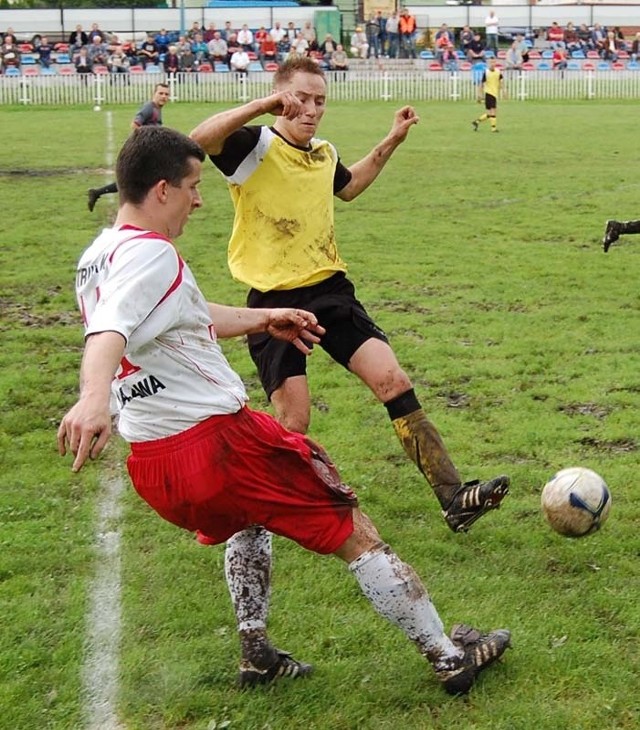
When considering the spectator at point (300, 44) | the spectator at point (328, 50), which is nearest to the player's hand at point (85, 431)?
the spectator at point (328, 50)

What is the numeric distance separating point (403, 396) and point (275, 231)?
103cm

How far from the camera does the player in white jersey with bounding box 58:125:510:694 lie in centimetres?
355

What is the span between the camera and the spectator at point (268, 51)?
46.8m

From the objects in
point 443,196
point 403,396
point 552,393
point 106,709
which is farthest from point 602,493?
point 443,196

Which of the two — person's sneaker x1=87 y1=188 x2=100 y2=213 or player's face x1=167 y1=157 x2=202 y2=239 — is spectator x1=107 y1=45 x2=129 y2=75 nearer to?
person's sneaker x1=87 y1=188 x2=100 y2=213

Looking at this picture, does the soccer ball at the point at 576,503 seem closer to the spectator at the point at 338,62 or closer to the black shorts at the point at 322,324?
the black shorts at the point at 322,324

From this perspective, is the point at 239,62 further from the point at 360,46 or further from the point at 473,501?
Result: the point at 473,501

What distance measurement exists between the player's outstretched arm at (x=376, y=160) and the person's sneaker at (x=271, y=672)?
109 inches

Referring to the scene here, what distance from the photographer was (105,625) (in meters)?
4.80

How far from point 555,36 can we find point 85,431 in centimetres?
5487

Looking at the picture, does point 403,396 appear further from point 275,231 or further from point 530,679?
point 530,679

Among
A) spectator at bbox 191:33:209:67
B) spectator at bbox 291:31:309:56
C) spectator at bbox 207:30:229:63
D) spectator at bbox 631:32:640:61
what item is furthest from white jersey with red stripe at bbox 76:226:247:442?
spectator at bbox 631:32:640:61

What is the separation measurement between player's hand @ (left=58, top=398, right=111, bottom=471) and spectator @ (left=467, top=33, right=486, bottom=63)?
4642 cm

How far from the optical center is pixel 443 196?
694 inches
